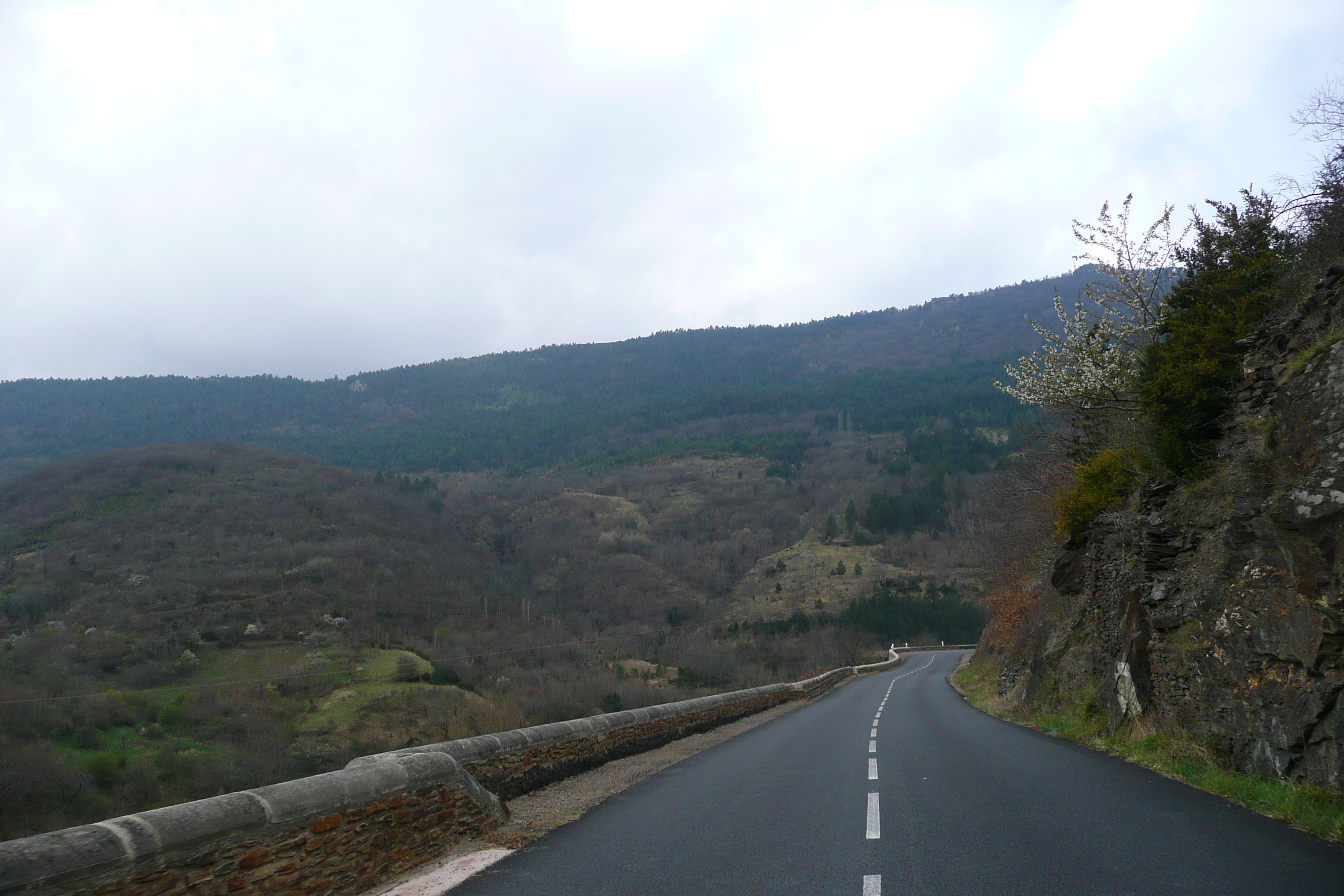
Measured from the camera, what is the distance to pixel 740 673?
6700 centimetres

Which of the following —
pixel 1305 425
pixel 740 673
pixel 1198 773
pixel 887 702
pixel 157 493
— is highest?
pixel 157 493

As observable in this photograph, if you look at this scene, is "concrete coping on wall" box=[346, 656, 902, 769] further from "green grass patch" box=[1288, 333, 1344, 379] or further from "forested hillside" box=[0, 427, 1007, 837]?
"forested hillside" box=[0, 427, 1007, 837]

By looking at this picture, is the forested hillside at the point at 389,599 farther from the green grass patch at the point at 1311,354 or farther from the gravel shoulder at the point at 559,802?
the green grass patch at the point at 1311,354

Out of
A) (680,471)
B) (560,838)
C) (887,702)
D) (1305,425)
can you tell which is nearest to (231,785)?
(887,702)

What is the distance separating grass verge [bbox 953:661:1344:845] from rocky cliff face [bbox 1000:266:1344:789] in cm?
21

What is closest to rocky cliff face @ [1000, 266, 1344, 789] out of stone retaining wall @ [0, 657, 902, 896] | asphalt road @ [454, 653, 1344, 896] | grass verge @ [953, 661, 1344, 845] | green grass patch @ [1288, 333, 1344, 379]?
green grass patch @ [1288, 333, 1344, 379]

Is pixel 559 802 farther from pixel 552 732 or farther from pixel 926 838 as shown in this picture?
pixel 926 838

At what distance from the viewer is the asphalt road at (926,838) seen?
17.9ft

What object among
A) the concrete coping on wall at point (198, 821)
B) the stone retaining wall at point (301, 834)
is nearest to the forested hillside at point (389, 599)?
the stone retaining wall at point (301, 834)

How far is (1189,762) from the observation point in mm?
9531

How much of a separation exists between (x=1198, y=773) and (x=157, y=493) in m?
99.0

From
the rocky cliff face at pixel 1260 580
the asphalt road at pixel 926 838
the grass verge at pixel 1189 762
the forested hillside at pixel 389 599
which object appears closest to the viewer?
the asphalt road at pixel 926 838

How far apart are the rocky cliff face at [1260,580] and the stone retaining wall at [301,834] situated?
323 inches

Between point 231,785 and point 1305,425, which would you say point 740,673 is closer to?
point 231,785
